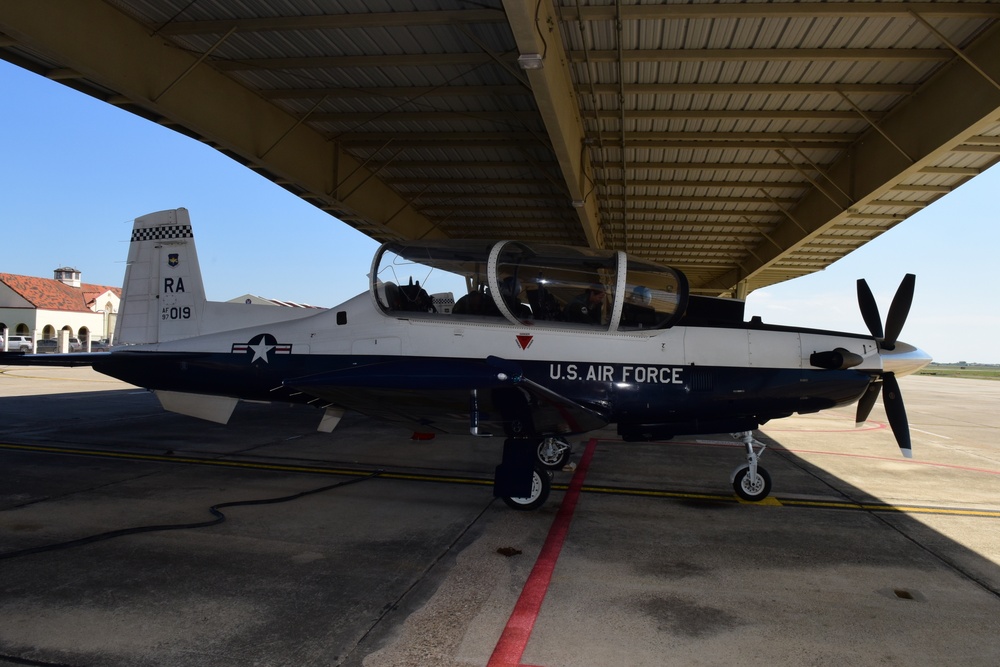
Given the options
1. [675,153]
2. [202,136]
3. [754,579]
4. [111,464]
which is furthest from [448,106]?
[754,579]

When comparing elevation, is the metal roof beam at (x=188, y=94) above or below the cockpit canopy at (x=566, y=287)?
above

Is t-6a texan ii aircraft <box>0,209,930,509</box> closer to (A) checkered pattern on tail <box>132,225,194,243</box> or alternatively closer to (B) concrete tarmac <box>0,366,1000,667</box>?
(B) concrete tarmac <box>0,366,1000,667</box>

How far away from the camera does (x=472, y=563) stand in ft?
14.6

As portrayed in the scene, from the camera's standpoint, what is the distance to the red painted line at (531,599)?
3176 millimetres

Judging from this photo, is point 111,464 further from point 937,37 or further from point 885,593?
point 937,37

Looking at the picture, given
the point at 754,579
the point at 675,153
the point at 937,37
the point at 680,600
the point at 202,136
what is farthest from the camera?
the point at 675,153

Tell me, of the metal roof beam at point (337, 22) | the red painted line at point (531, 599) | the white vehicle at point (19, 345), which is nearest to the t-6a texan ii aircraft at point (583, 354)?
the red painted line at point (531, 599)

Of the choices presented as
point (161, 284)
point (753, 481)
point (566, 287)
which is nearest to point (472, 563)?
point (566, 287)

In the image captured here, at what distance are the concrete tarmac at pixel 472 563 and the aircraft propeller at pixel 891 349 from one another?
961 millimetres

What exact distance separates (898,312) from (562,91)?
17.1 ft

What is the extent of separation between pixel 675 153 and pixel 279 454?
32.2 feet

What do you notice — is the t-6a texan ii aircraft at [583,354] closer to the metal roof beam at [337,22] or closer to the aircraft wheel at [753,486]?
the aircraft wheel at [753,486]

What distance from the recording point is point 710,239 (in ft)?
66.5

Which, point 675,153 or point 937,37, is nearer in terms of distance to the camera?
point 937,37
